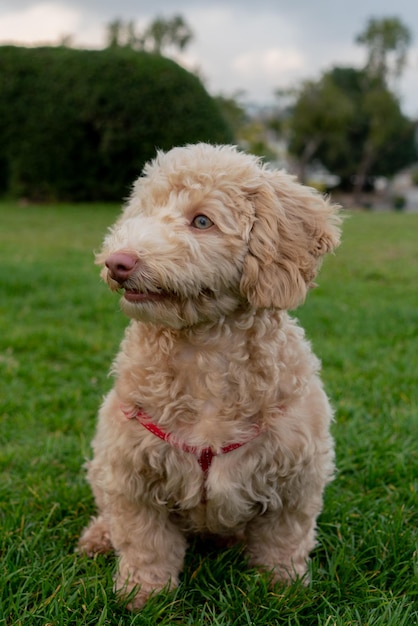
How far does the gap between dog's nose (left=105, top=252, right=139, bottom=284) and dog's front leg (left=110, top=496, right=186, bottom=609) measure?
3.20 feet

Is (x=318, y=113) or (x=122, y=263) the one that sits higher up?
(x=122, y=263)

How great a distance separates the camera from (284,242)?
216cm

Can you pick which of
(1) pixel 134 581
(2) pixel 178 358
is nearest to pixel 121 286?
(2) pixel 178 358

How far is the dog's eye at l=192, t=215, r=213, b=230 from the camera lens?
6.93 ft

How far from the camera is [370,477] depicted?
321 centimetres

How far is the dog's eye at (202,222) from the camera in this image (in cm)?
211

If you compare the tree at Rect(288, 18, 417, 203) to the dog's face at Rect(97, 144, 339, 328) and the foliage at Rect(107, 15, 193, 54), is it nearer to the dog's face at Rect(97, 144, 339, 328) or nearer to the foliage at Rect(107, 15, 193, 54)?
the foliage at Rect(107, 15, 193, 54)

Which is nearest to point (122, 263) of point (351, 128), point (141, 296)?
point (141, 296)

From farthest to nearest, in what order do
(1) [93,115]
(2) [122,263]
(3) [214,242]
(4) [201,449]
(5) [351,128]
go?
(5) [351,128] < (1) [93,115] < (4) [201,449] < (3) [214,242] < (2) [122,263]

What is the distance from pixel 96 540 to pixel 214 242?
1.43m

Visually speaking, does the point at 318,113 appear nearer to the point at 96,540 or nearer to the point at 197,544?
the point at 197,544

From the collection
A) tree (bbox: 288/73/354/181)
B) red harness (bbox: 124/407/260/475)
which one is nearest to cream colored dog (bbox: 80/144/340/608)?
red harness (bbox: 124/407/260/475)

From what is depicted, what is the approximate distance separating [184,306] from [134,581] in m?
1.13

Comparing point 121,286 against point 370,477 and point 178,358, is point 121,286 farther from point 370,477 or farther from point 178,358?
point 370,477
